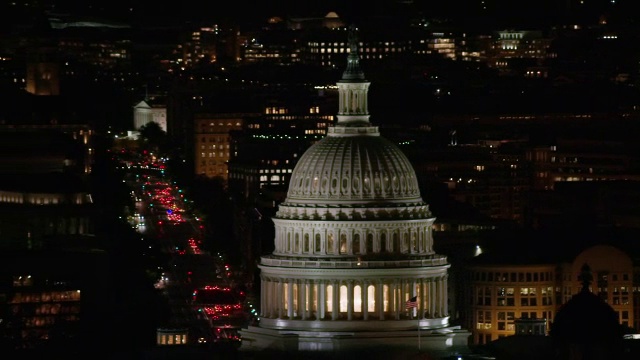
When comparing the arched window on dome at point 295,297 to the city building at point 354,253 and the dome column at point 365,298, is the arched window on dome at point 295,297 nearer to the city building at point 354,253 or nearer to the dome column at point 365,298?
the city building at point 354,253

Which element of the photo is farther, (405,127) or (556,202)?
(405,127)

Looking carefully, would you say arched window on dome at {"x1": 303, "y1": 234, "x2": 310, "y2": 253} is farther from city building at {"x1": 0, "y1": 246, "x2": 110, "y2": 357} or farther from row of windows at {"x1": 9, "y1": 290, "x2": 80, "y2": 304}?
row of windows at {"x1": 9, "y1": 290, "x2": 80, "y2": 304}

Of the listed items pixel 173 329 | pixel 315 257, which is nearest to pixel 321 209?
pixel 315 257

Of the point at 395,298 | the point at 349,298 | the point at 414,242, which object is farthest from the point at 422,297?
the point at 349,298

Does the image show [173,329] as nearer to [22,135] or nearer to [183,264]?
[183,264]

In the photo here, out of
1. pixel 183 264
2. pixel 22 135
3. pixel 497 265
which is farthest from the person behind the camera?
pixel 22 135

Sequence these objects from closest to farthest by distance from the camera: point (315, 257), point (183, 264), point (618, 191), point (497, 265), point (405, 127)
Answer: point (315, 257) < point (497, 265) < point (183, 264) < point (618, 191) < point (405, 127)
